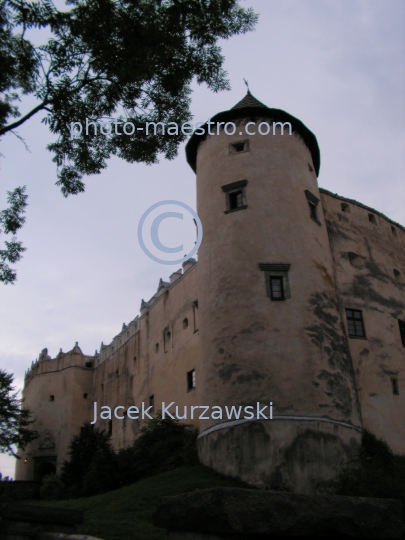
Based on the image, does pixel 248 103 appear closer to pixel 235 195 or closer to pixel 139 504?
pixel 235 195

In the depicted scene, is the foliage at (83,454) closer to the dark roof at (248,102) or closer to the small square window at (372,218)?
the dark roof at (248,102)

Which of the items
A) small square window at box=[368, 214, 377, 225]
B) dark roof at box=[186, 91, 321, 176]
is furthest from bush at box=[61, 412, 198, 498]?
small square window at box=[368, 214, 377, 225]

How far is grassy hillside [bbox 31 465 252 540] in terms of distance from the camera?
10.1 m

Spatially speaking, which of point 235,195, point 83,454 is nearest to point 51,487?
point 83,454

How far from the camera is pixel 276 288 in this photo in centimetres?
1889

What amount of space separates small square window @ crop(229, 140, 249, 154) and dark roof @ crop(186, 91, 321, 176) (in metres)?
1.32

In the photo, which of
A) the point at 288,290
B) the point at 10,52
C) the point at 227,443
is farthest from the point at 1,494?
the point at 10,52

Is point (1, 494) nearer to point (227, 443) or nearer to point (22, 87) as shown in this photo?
point (227, 443)

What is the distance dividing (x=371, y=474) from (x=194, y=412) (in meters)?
11.2

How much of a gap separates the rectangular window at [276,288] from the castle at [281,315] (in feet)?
0.18

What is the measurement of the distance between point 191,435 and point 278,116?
13.6 metres

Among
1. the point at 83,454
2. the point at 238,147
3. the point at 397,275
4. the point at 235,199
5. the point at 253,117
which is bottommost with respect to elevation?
the point at 83,454

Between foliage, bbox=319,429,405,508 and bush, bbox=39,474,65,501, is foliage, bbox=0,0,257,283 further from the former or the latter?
bush, bbox=39,474,65,501

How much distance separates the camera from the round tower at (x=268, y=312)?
16.2m
